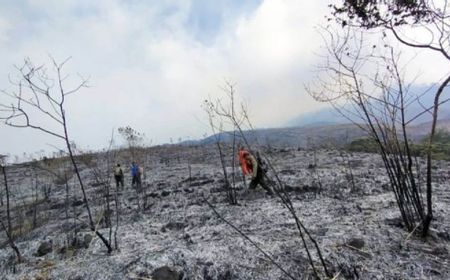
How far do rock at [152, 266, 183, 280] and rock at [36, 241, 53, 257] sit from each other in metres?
2.61

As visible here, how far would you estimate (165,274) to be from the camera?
4.84 m

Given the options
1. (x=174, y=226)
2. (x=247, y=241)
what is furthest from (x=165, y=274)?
(x=174, y=226)

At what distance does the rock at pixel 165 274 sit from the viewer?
4.81m

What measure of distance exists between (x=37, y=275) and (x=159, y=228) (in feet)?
7.45

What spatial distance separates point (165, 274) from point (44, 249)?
2.82 metres

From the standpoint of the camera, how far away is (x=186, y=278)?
4914 mm

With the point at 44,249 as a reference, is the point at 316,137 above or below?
above

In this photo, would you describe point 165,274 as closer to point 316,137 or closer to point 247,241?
point 247,241

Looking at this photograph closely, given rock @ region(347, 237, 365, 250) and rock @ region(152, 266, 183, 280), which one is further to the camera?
rock @ region(347, 237, 365, 250)

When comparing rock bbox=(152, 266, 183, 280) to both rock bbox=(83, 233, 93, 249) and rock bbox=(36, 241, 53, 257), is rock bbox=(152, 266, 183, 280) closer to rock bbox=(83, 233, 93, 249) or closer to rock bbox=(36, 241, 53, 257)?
rock bbox=(83, 233, 93, 249)

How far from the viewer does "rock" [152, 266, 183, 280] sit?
15.8 ft

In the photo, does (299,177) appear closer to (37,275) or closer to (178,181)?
(178,181)

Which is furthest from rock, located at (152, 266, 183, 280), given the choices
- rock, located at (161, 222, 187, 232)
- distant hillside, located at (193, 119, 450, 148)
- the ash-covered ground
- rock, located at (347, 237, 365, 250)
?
rock, located at (161, 222, 187, 232)

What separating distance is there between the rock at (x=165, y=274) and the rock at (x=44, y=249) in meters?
2.61
